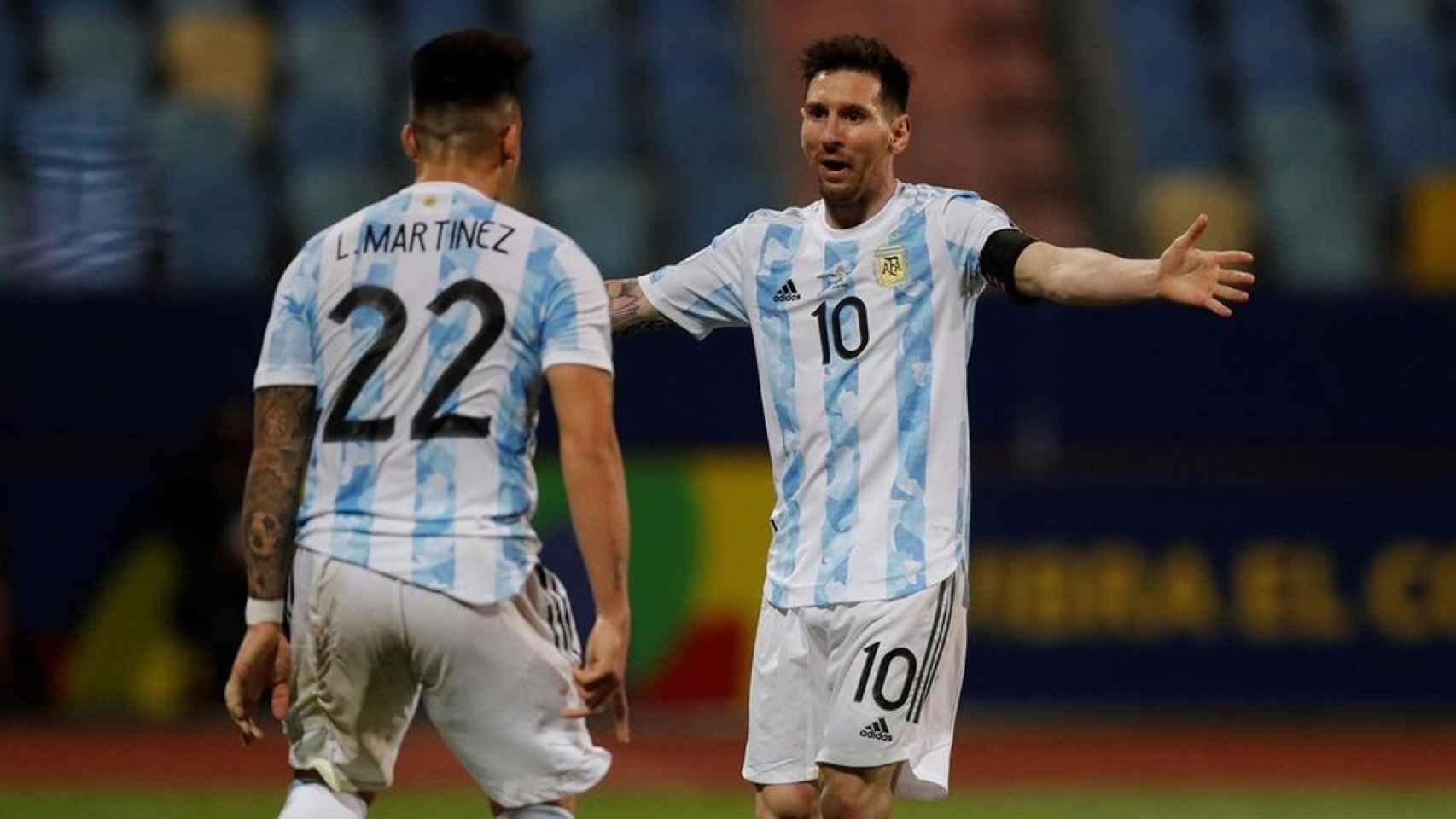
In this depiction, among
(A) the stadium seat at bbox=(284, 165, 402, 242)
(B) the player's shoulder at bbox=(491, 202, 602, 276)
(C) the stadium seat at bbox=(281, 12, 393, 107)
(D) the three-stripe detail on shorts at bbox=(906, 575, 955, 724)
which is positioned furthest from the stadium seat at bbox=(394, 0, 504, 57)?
(B) the player's shoulder at bbox=(491, 202, 602, 276)

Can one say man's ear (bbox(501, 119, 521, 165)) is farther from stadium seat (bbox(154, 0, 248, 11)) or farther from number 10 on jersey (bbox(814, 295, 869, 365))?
stadium seat (bbox(154, 0, 248, 11))

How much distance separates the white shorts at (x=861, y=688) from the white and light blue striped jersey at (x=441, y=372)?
1.30 metres

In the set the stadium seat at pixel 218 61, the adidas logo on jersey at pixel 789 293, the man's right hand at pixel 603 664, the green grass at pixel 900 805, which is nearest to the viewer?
the man's right hand at pixel 603 664

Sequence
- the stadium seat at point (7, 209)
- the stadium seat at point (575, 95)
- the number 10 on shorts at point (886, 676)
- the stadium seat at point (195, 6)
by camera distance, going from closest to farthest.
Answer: the number 10 on shorts at point (886, 676), the stadium seat at point (7, 209), the stadium seat at point (195, 6), the stadium seat at point (575, 95)

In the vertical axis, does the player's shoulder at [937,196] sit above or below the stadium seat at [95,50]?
below

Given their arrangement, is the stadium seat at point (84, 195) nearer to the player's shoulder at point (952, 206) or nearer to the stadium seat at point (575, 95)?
the stadium seat at point (575, 95)

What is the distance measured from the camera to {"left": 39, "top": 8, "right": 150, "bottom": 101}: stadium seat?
47.6ft

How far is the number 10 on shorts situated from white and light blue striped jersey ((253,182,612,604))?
1306 millimetres

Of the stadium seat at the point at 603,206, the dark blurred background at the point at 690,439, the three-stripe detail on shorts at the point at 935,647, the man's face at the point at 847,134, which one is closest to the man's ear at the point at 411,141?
the man's face at the point at 847,134

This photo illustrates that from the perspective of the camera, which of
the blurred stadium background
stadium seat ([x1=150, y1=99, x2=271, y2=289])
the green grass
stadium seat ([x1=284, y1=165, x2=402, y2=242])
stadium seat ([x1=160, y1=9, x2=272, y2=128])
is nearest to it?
the green grass

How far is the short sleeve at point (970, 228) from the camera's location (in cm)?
629

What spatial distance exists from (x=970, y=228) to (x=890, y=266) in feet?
0.76

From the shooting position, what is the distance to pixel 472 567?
5.16 m

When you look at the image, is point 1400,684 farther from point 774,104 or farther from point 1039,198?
point 774,104
